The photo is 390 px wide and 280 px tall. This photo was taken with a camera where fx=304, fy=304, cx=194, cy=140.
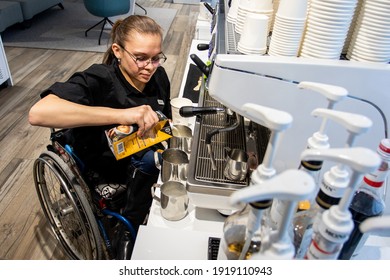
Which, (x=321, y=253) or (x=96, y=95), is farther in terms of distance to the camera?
(x=96, y=95)

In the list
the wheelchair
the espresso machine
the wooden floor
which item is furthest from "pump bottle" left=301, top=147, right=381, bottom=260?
the wooden floor

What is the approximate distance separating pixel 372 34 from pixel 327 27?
95 mm

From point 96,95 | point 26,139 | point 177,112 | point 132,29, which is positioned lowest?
point 26,139

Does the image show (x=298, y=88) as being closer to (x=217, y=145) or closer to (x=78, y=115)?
(x=217, y=145)

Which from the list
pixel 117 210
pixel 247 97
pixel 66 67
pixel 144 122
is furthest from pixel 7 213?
pixel 66 67

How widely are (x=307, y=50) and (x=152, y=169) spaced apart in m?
0.73

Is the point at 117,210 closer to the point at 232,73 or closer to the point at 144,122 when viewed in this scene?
the point at 144,122

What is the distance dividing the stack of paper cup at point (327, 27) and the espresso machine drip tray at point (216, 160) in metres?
0.33

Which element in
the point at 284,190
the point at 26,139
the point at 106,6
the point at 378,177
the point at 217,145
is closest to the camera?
the point at 284,190

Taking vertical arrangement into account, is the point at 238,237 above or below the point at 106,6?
above

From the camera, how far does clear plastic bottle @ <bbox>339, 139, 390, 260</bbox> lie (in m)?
0.55

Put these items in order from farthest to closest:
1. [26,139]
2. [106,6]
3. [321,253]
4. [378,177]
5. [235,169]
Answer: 1. [106,6]
2. [26,139]
3. [235,169]
4. [378,177]
5. [321,253]

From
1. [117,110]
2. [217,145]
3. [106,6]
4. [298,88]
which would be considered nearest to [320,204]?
[298,88]

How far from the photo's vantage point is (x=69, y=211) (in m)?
1.16
